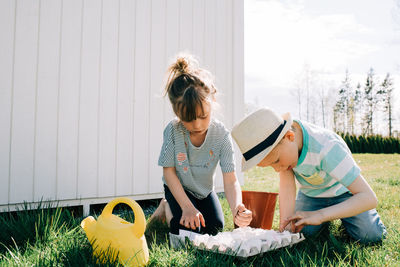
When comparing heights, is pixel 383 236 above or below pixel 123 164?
below

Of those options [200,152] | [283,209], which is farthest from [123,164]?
[283,209]

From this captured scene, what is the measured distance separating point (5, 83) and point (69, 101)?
49 centimetres

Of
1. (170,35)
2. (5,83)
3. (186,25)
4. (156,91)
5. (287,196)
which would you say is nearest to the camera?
(287,196)

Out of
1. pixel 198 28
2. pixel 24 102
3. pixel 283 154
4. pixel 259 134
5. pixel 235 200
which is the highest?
pixel 198 28

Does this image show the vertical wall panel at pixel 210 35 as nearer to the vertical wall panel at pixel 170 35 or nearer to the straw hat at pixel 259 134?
the vertical wall panel at pixel 170 35

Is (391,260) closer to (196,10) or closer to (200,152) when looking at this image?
(200,152)

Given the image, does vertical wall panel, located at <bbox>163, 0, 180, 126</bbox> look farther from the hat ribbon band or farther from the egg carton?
the hat ribbon band

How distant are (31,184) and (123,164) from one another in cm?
79

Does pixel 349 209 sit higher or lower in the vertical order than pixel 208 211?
higher

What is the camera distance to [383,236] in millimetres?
2094

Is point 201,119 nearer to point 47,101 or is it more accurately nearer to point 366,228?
point 366,228

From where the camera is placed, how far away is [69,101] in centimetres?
296

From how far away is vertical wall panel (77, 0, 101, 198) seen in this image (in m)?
3.00

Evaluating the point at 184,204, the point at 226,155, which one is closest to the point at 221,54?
the point at 226,155
